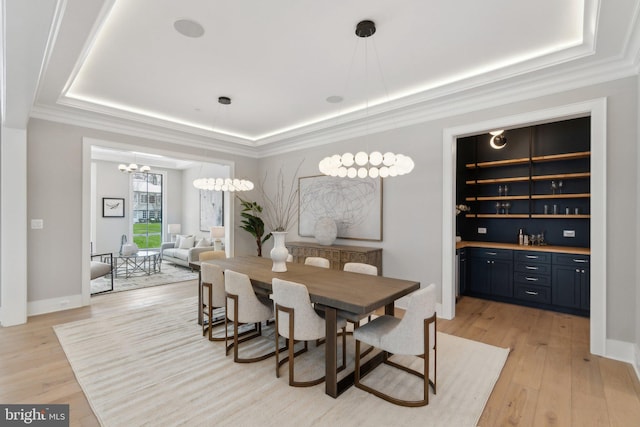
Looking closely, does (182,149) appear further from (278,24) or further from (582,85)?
(582,85)

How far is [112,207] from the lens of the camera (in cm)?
833

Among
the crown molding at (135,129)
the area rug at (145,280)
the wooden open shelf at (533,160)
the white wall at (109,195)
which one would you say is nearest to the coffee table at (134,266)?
the area rug at (145,280)

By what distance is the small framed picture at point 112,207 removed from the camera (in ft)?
26.9

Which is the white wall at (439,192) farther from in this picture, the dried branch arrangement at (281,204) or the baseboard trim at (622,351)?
the dried branch arrangement at (281,204)

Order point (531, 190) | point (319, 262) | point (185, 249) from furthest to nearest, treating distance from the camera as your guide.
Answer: point (185, 249) → point (531, 190) → point (319, 262)

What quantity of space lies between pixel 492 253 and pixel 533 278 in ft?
2.01

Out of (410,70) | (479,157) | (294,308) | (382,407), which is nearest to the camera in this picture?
(382,407)

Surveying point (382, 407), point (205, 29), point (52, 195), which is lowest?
point (382, 407)

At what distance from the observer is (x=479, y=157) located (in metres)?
5.30

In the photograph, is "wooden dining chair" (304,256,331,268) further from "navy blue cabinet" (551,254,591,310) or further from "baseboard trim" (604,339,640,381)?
"navy blue cabinet" (551,254,591,310)

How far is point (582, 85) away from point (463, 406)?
3194 millimetres

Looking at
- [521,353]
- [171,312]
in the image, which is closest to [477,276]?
[521,353]

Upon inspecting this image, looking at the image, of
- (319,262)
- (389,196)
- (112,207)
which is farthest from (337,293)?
(112,207)

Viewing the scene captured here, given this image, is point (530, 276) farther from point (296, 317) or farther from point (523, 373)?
point (296, 317)
